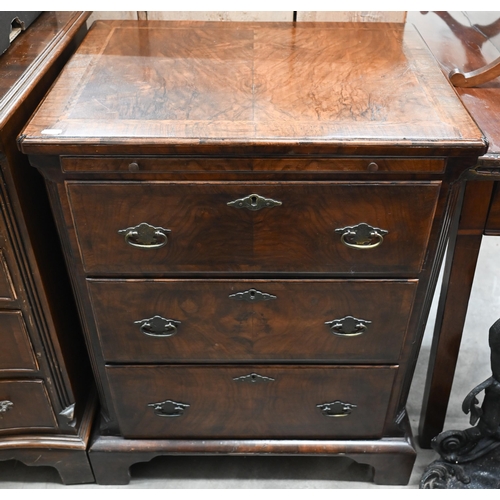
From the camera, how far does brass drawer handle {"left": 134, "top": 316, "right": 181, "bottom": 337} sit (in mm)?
979

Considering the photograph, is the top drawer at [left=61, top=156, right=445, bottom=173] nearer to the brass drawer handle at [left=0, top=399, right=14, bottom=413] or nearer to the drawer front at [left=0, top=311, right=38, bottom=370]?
the drawer front at [left=0, top=311, right=38, bottom=370]

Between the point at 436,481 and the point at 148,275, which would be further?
the point at 436,481

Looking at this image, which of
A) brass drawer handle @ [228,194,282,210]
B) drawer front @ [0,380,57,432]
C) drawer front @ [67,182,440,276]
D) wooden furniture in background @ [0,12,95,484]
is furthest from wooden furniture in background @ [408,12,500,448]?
drawer front @ [0,380,57,432]

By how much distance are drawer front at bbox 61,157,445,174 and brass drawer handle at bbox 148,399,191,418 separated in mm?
518

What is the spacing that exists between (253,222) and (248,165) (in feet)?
0.32

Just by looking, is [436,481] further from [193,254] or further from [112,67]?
[112,67]

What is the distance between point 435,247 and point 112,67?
618mm

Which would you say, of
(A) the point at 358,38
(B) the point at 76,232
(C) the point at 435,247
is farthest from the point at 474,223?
(B) the point at 76,232

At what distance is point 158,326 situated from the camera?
986 mm

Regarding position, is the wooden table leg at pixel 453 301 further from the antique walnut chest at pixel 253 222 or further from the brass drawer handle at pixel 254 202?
the brass drawer handle at pixel 254 202

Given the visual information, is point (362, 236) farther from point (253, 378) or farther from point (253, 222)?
point (253, 378)

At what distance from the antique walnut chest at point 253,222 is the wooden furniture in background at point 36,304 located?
0.05m

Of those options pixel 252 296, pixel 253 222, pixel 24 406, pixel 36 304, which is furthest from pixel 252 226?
pixel 24 406

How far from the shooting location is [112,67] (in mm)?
964
